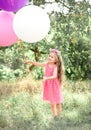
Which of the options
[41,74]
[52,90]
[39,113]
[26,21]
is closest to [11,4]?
[26,21]

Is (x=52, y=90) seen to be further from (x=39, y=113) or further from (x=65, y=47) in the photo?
(x=65, y=47)

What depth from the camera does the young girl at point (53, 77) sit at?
552cm

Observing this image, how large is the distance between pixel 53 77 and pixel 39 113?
66.0 inches

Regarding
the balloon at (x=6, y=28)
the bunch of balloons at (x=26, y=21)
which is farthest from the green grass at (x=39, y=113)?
the bunch of balloons at (x=26, y=21)

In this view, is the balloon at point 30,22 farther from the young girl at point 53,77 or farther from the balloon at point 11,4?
the young girl at point 53,77

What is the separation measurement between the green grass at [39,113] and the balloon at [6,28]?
189 centimetres

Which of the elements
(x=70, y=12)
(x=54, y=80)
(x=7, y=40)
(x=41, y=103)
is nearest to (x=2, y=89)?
(x=41, y=103)

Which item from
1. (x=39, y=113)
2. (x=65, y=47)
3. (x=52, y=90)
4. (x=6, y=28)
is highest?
(x=6, y=28)

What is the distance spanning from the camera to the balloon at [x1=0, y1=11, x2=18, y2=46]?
474 cm

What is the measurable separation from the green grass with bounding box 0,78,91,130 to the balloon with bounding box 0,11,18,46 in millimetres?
Answer: 1887

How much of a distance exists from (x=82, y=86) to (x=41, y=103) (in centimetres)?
179

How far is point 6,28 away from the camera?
4754 millimetres

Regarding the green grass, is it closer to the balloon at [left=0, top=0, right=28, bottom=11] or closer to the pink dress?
the pink dress

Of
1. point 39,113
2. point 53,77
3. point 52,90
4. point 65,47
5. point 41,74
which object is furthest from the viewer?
point 41,74
